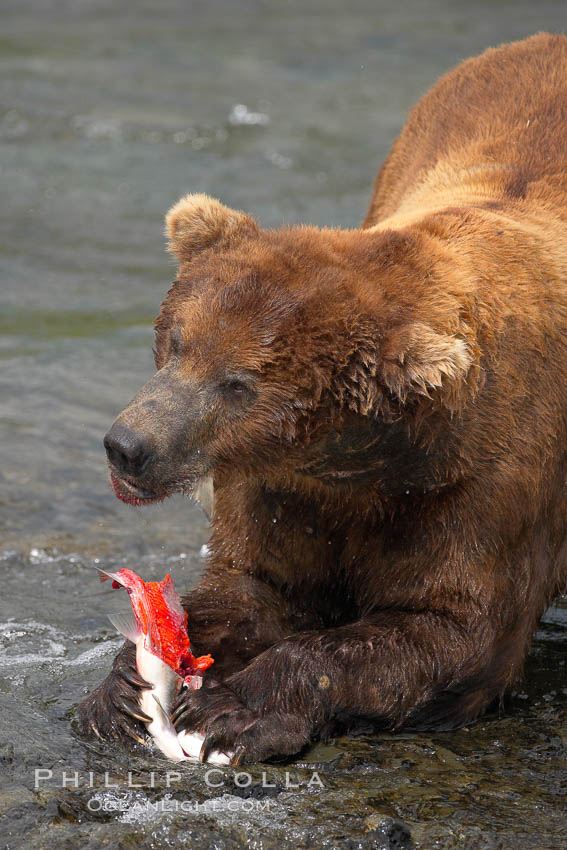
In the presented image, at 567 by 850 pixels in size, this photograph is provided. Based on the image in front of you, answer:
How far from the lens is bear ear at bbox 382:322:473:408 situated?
411cm

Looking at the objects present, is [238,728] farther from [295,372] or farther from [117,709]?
[295,372]

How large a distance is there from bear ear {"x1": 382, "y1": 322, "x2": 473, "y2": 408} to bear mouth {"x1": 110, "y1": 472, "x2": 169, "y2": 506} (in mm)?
833

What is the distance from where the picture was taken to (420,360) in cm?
412

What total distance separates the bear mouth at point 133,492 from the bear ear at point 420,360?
2.73 feet

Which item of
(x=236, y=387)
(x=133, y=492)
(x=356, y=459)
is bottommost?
(x=133, y=492)

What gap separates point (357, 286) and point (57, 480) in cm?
332

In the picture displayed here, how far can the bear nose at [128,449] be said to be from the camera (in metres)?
4.07

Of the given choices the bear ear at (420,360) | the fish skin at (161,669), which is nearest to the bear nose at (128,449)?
the fish skin at (161,669)

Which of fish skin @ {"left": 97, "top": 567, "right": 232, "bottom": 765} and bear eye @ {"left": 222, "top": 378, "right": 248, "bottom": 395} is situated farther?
fish skin @ {"left": 97, "top": 567, "right": 232, "bottom": 765}

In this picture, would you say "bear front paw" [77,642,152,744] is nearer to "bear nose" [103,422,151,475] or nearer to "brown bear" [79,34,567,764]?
"brown bear" [79,34,567,764]

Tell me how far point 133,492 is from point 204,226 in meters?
1.01

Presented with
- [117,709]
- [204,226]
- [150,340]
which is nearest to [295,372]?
[204,226]

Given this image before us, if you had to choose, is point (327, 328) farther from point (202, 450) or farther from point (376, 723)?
point (376, 723)

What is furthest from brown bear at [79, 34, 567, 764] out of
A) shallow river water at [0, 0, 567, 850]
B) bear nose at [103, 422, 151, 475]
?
shallow river water at [0, 0, 567, 850]
